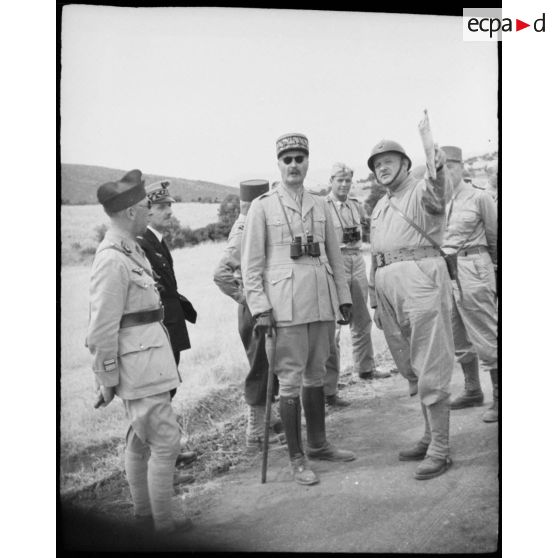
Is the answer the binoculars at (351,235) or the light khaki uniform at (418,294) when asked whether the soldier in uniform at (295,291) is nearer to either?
the light khaki uniform at (418,294)

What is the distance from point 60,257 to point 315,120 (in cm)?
209

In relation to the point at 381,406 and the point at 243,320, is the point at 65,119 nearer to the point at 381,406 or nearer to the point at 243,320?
the point at 243,320

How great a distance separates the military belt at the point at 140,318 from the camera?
3.86m

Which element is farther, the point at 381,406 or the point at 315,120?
the point at 381,406

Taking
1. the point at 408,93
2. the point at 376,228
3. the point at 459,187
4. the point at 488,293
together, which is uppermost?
the point at 408,93

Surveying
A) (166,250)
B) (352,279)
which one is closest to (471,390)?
(352,279)

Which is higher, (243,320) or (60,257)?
(60,257)

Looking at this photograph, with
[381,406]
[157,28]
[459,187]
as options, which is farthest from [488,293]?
[157,28]

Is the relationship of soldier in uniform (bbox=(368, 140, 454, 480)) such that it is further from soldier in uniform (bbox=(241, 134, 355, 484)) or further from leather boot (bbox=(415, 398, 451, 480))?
soldier in uniform (bbox=(241, 134, 355, 484))

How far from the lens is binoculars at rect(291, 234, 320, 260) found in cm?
443

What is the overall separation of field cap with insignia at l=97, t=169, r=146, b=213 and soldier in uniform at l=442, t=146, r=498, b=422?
2335mm

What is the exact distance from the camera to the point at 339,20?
4.50m

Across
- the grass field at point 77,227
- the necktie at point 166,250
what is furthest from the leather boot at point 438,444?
the grass field at point 77,227

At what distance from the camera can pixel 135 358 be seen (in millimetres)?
3832
